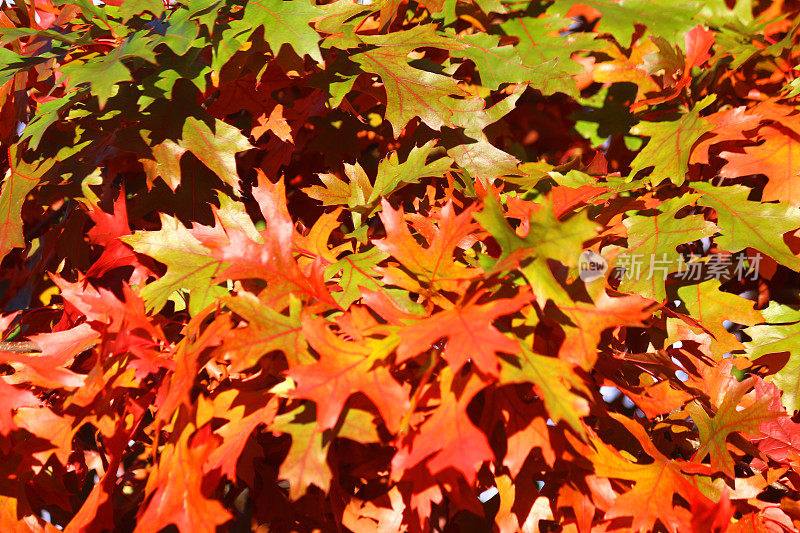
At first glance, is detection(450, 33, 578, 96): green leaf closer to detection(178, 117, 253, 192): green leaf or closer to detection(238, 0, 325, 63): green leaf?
detection(238, 0, 325, 63): green leaf

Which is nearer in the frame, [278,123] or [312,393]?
[312,393]

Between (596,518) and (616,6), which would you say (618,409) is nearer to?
(596,518)

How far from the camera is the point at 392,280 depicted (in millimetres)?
802

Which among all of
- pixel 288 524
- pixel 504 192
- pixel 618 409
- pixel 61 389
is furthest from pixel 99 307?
pixel 618 409

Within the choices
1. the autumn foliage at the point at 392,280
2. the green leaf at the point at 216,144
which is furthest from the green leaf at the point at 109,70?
the green leaf at the point at 216,144

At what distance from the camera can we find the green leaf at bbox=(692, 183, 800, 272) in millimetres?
1000

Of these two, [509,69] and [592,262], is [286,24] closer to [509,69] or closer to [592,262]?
[509,69]

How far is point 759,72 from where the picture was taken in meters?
1.24

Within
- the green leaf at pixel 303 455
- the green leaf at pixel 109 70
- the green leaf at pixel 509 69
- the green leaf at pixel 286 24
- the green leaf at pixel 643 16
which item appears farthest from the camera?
the green leaf at pixel 643 16

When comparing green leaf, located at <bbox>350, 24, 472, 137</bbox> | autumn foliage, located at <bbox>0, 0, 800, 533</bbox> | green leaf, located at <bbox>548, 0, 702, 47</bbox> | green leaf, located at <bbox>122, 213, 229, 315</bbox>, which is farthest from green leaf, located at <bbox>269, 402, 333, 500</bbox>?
green leaf, located at <bbox>548, 0, 702, 47</bbox>

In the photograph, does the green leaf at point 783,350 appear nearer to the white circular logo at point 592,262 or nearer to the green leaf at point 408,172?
the white circular logo at point 592,262

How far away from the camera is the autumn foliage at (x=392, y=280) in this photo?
0.72 m

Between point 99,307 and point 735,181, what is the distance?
1226 millimetres

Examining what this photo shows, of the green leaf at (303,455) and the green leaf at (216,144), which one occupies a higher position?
the green leaf at (216,144)
